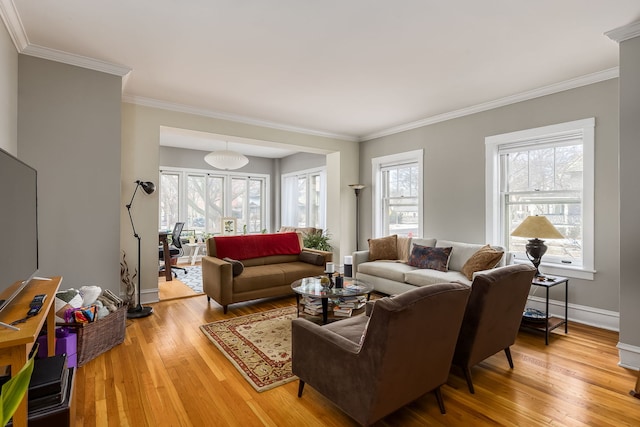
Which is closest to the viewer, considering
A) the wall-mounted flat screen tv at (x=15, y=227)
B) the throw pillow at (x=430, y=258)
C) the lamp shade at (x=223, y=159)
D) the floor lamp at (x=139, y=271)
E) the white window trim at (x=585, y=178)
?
the wall-mounted flat screen tv at (x=15, y=227)

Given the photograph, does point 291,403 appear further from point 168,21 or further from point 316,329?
point 168,21

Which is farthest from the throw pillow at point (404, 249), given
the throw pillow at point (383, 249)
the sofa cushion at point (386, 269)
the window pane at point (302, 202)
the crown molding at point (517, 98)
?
the window pane at point (302, 202)

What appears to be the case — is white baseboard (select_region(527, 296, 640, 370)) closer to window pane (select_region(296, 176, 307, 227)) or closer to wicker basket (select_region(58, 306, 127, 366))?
wicker basket (select_region(58, 306, 127, 366))

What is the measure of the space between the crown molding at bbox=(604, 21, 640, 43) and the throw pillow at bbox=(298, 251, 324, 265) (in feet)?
12.4

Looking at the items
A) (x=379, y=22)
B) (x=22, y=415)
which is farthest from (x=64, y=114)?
(x=379, y=22)

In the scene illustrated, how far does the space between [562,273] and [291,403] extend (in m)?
3.38

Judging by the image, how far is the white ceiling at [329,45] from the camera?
2359 mm

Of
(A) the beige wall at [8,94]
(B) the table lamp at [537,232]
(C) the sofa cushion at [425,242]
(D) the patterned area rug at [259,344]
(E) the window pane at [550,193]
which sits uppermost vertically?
(A) the beige wall at [8,94]

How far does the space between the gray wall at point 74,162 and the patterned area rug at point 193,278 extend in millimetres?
1703

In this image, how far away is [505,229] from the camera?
433 centimetres

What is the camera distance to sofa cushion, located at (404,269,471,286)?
12.4 feet

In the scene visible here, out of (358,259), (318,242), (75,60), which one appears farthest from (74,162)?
(318,242)

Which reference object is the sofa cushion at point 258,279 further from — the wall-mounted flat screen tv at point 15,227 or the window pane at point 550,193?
the window pane at point 550,193

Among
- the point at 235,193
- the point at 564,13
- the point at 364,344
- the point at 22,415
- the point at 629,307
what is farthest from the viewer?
the point at 235,193
